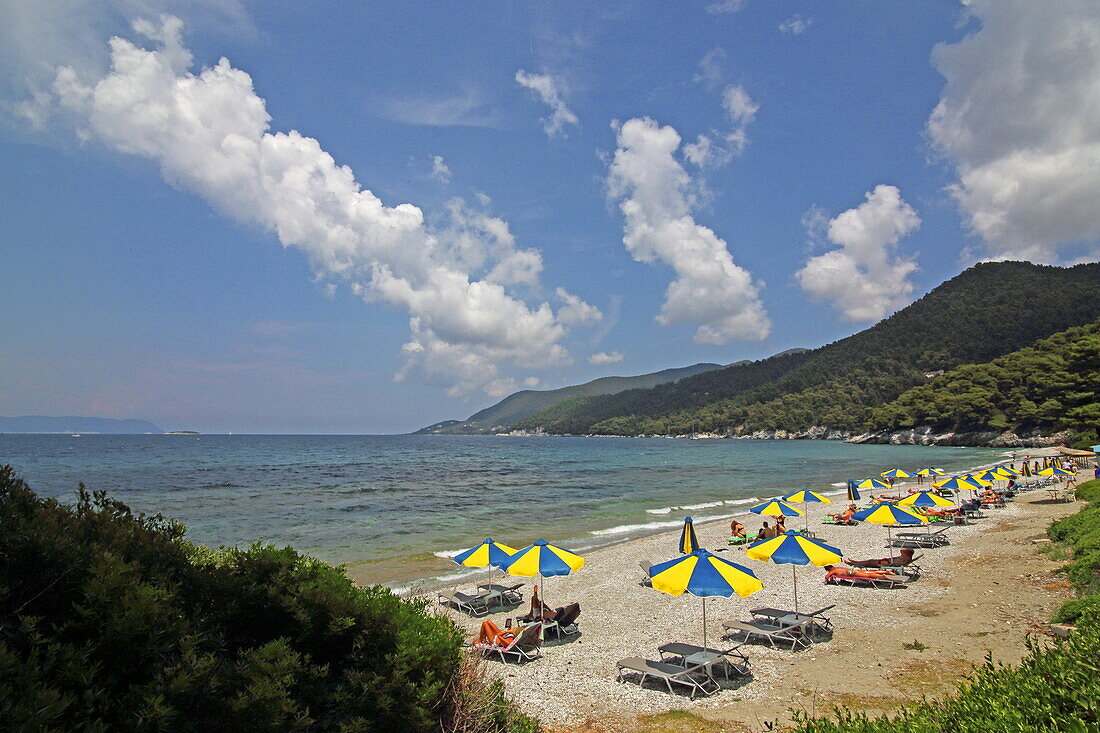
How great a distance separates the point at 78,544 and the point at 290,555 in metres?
1.46

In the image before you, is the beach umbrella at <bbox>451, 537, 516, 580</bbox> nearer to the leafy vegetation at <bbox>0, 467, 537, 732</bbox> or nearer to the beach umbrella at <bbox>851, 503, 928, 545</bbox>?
the leafy vegetation at <bbox>0, 467, 537, 732</bbox>

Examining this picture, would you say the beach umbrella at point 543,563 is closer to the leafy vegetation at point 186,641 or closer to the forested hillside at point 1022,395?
the leafy vegetation at point 186,641

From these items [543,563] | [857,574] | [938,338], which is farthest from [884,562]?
[938,338]

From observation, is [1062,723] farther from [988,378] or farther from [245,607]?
[988,378]

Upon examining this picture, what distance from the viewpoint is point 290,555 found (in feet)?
14.5

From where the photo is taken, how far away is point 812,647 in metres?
10.9

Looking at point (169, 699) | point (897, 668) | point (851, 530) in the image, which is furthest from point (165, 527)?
point (851, 530)

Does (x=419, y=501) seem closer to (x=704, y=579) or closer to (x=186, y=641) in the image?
(x=704, y=579)

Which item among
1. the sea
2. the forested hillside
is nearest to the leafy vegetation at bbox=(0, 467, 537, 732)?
the sea

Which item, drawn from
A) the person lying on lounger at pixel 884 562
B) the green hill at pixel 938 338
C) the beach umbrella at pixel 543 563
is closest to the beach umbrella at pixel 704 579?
the beach umbrella at pixel 543 563

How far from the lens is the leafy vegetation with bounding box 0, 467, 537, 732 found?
2691 millimetres

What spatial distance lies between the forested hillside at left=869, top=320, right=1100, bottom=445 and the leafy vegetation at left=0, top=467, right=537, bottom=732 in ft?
221

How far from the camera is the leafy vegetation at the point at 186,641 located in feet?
8.83

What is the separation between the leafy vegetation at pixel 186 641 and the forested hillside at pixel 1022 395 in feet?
221
